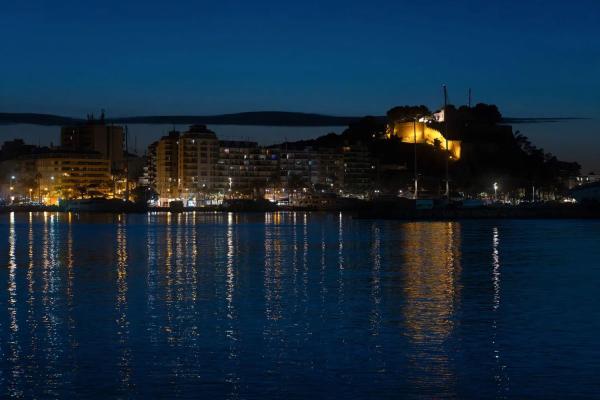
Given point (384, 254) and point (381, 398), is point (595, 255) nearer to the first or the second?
point (384, 254)

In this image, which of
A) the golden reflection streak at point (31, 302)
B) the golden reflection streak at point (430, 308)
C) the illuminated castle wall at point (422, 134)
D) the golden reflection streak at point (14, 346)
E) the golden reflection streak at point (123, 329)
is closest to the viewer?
the golden reflection streak at point (14, 346)

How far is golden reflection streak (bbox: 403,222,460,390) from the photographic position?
12.5 metres

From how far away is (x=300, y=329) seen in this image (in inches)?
625

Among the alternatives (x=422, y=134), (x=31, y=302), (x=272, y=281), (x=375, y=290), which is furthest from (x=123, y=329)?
(x=422, y=134)

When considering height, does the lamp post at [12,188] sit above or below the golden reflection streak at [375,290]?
above

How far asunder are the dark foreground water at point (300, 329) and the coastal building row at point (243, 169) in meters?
136

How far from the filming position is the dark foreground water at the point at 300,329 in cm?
1166

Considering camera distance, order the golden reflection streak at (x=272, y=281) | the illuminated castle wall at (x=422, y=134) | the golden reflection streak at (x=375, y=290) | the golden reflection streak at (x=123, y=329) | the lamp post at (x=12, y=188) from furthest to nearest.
→ 1. the lamp post at (x=12, y=188)
2. the illuminated castle wall at (x=422, y=134)
3. the golden reflection streak at (x=272, y=281)
4. the golden reflection streak at (x=375, y=290)
5. the golden reflection streak at (x=123, y=329)

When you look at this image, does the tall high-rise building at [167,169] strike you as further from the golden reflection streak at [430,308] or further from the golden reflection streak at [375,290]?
the golden reflection streak at [430,308]

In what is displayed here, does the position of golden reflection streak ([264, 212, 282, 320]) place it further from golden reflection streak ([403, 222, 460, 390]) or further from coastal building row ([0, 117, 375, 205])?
coastal building row ([0, 117, 375, 205])

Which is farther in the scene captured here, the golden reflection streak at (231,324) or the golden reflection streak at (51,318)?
the golden reflection streak at (51,318)

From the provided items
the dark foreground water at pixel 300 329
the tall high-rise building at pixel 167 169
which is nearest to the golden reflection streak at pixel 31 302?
the dark foreground water at pixel 300 329

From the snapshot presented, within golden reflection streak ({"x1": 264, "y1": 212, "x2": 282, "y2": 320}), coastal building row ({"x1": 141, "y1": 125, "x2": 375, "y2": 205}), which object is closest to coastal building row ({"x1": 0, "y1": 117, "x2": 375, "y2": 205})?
coastal building row ({"x1": 141, "y1": 125, "x2": 375, "y2": 205})

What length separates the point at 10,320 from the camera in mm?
16891
